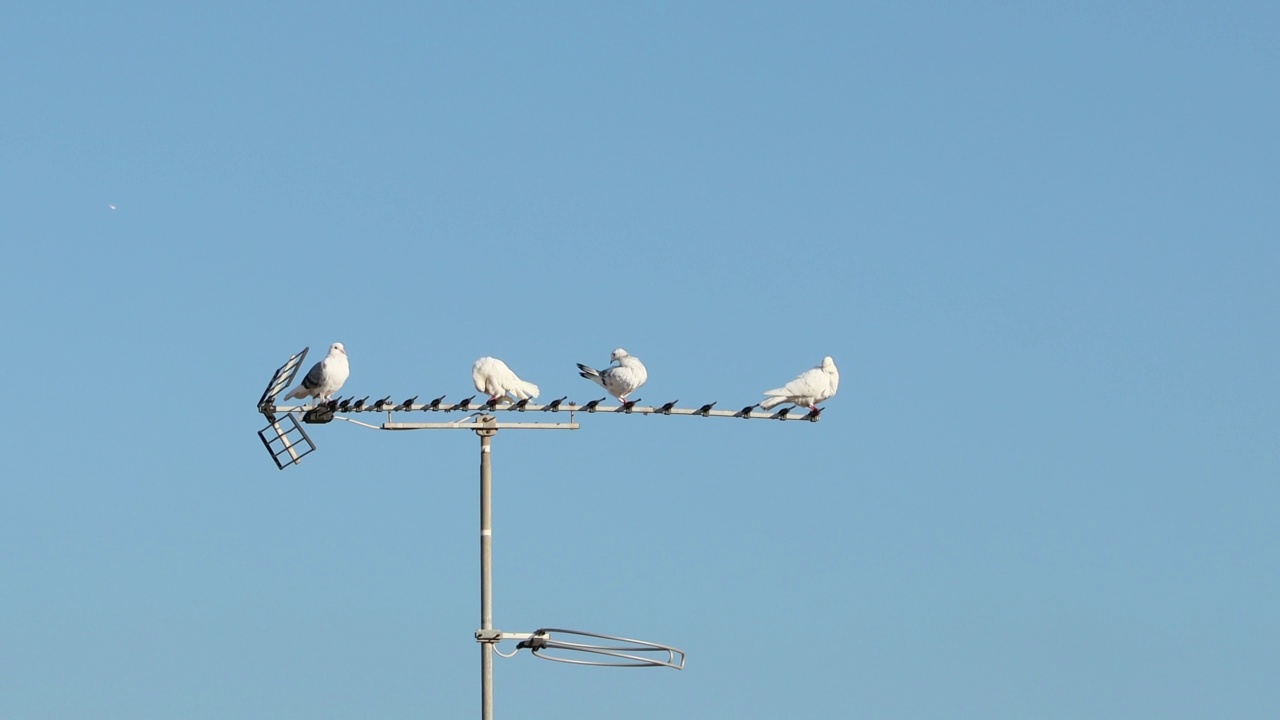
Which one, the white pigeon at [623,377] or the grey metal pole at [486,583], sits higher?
the white pigeon at [623,377]

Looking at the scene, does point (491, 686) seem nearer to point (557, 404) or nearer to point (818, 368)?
point (557, 404)

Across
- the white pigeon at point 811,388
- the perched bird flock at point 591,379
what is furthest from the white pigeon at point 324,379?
the white pigeon at point 811,388

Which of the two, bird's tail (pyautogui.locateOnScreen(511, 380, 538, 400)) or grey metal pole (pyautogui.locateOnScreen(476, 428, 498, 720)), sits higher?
bird's tail (pyautogui.locateOnScreen(511, 380, 538, 400))

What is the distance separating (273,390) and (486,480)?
5286 mm

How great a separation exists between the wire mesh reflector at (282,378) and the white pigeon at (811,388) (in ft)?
24.5

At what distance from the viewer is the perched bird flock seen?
1335 inches

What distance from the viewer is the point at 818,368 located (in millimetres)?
36250

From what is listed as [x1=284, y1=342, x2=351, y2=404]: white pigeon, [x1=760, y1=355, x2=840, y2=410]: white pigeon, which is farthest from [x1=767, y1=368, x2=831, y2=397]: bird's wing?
[x1=284, y1=342, x2=351, y2=404]: white pigeon

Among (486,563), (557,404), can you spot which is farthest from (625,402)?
(486,563)

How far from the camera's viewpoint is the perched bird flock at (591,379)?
33.9 m

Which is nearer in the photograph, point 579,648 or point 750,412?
point 579,648

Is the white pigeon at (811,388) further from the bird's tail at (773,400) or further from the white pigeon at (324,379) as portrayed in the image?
the white pigeon at (324,379)

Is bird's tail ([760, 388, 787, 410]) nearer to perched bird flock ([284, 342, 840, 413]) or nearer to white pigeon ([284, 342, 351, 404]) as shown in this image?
perched bird flock ([284, 342, 840, 413])

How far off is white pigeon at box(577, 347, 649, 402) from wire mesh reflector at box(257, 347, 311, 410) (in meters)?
4.89
